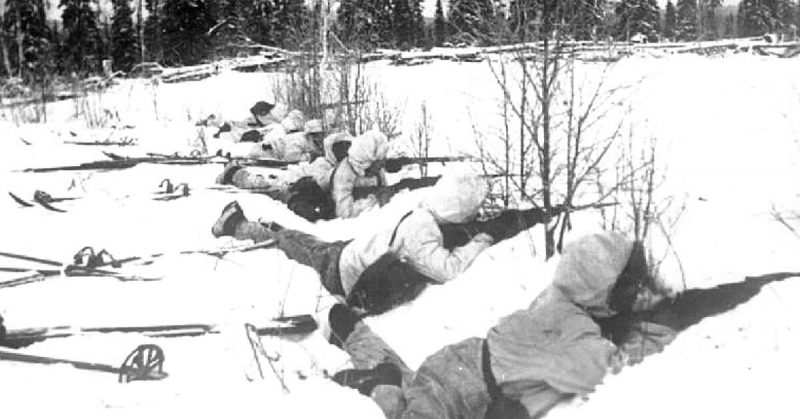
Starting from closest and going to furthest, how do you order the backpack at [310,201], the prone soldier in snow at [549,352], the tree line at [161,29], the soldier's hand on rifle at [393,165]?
the prone soldier in snow at [549,352], the backpack at [310,201], the soldier's hand on rifle at [393,165], the tree line at [161,29]

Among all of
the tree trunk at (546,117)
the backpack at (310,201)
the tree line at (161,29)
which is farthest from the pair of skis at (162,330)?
the tree line at (161,29)

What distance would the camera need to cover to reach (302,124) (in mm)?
11188

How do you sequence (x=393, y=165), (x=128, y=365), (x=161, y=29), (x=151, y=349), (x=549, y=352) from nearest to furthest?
(x=549, y=352) < (x=151, y=349) < (x=128, y=365) < (x=393, y=165) < (x=161, y=29)

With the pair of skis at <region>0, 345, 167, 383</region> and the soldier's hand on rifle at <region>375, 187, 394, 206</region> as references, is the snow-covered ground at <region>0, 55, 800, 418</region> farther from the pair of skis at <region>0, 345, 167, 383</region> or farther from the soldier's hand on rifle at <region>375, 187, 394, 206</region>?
the soldier's hand on rifle at <region>375, 187, 394, 206</region>

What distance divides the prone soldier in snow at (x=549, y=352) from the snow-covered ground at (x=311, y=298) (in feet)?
0.29

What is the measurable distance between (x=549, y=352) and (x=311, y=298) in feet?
6.80

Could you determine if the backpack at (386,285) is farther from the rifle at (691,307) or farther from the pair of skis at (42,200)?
the pair of skis at (42,200)

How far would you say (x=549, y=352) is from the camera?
3.10 metres

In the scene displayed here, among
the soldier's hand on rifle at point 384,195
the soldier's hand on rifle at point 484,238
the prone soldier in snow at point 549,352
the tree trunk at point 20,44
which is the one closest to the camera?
the prone soldier in snow at point 549,352

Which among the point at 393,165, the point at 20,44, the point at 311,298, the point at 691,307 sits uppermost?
the point at 20,44

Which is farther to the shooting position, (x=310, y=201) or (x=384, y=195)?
(x=310, y=201)

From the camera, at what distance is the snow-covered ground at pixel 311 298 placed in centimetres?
312

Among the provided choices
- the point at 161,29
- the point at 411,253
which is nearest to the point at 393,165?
the point at 411,253

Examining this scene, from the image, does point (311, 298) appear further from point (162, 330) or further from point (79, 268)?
point (79, 268)
